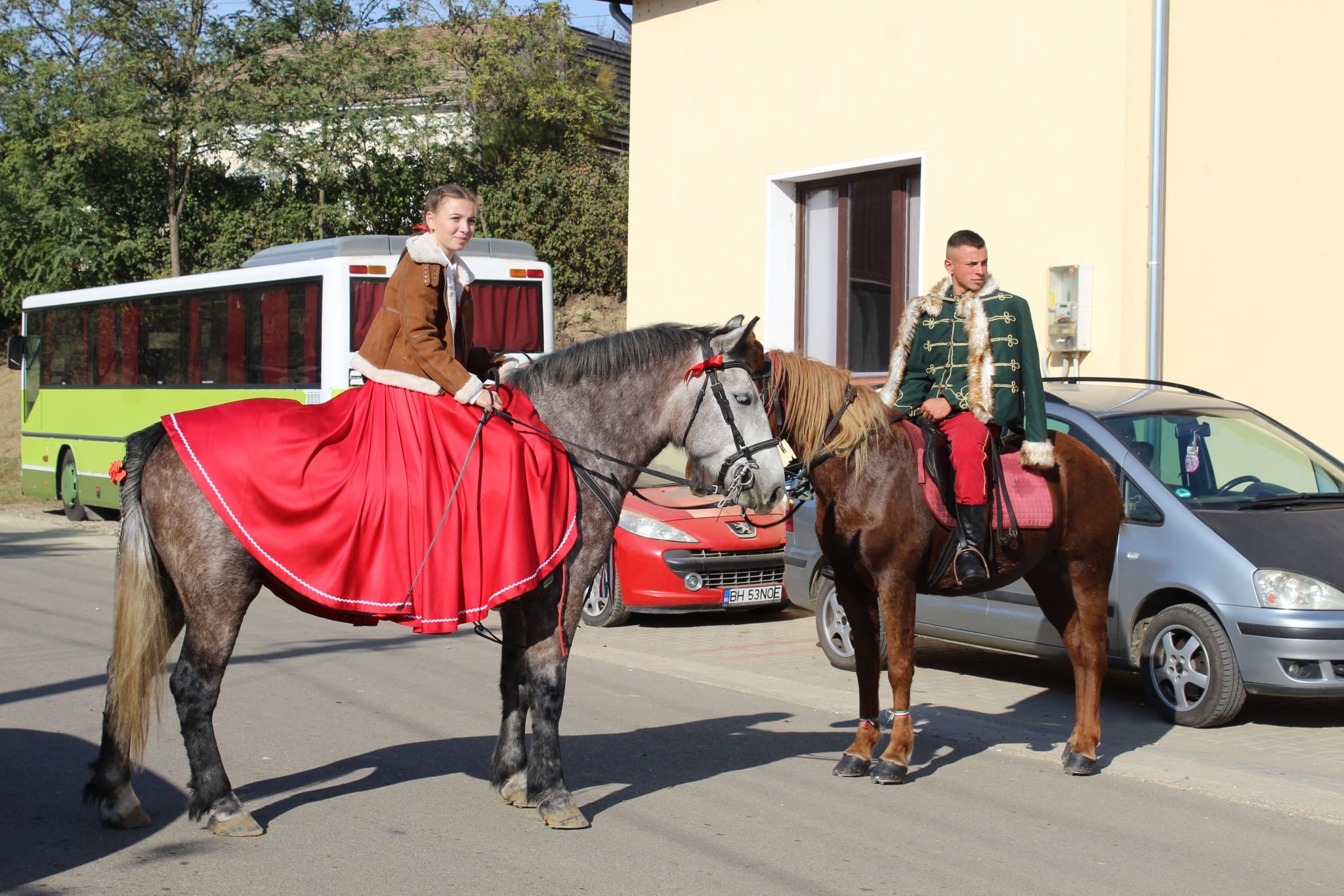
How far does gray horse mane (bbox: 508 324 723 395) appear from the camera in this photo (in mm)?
5746

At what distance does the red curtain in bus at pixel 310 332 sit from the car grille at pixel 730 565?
7250mm

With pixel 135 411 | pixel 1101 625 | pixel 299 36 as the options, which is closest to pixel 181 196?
pixel 299 36

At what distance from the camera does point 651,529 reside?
Result: 37.0 feet

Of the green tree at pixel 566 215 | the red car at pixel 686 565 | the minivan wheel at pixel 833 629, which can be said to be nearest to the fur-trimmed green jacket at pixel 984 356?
the minivan wheel at pixel 833 629

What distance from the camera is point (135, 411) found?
20391 millimetres

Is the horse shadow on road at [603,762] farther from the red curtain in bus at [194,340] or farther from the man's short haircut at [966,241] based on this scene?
the red curtain in bus at [194,340]

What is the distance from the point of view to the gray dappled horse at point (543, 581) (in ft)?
17.2

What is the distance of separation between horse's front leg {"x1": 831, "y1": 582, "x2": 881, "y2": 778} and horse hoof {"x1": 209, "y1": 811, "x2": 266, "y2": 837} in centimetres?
272

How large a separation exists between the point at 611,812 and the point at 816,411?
203 centimetres

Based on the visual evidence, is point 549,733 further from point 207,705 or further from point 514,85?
point 514,85

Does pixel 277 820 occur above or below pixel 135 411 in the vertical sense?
below

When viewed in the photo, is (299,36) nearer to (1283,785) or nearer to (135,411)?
(135,411)

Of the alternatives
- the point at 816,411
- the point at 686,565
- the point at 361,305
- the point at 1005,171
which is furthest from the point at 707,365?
the point at 361,305

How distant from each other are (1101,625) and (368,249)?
41.2ft
